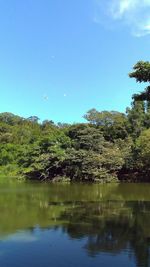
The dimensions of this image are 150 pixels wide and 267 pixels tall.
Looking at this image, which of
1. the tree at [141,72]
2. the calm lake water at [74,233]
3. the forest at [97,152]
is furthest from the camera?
Result: the forest at [97,152]

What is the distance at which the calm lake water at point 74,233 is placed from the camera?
11219mm

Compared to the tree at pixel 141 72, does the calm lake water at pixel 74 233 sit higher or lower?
lower

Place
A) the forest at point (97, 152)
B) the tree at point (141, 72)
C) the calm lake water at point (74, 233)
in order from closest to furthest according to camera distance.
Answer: the calm lake water at point (74, 233)
the tree at point (141, 72)
the forest at point (97, 152)

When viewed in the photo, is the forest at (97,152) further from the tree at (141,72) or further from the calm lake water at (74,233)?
the tree at (141,72)

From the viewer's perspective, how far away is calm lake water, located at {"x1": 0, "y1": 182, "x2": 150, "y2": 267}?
11219mm

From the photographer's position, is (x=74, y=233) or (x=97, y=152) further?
(x=97, y=152)

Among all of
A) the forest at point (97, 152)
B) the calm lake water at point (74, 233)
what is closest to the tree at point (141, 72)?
the calm lake water at point (74, 233)

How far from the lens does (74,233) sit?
48.9ft

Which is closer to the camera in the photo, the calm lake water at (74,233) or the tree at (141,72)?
the calm lake water at (74,233)

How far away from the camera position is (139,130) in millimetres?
51250

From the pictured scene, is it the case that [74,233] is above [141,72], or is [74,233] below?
below

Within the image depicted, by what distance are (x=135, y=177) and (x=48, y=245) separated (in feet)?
106

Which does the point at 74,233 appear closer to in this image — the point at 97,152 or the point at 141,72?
the point at 141,72

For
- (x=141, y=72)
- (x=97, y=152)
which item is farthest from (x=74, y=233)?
(x=97, y=152)
